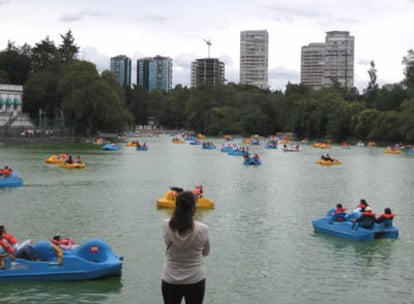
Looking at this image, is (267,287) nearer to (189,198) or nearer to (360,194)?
(189,198)

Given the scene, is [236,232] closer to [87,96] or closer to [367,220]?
[367,220]

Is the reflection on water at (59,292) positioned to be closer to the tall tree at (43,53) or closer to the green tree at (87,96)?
the green tree at (87,96)

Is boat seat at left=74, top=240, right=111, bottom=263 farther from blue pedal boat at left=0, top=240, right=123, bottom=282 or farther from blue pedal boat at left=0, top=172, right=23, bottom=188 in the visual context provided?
blue pedal boat at left=0, top=172, right=23, bottom=188

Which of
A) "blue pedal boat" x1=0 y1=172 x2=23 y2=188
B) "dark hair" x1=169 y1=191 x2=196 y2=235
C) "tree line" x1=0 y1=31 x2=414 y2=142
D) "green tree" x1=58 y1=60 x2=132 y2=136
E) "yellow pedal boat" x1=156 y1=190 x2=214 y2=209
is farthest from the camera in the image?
"tree line" x1=0 y1=31 x2=414 y2=142

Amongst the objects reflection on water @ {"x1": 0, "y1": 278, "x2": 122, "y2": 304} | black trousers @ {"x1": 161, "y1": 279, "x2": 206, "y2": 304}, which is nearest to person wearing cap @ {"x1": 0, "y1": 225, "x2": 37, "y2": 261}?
reflection on water @ {"x1": 0, "y1": 278, "x2": 122, "y2": 304}

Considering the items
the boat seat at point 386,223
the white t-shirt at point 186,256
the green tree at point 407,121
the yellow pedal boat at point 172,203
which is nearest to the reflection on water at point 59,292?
the white t-shirt at point 186,256

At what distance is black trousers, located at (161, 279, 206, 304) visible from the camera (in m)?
6.87

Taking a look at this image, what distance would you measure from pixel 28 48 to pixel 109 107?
169 ft

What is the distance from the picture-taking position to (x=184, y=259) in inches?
271

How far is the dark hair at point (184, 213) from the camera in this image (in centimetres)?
662

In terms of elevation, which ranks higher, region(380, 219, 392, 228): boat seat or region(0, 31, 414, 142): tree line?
region(0, 31, 414, 142): tree line

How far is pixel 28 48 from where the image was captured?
129875 mm

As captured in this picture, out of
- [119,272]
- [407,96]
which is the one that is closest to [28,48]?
[407,96]

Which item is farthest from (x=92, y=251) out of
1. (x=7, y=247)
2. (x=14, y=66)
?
(x=14, y=66)
